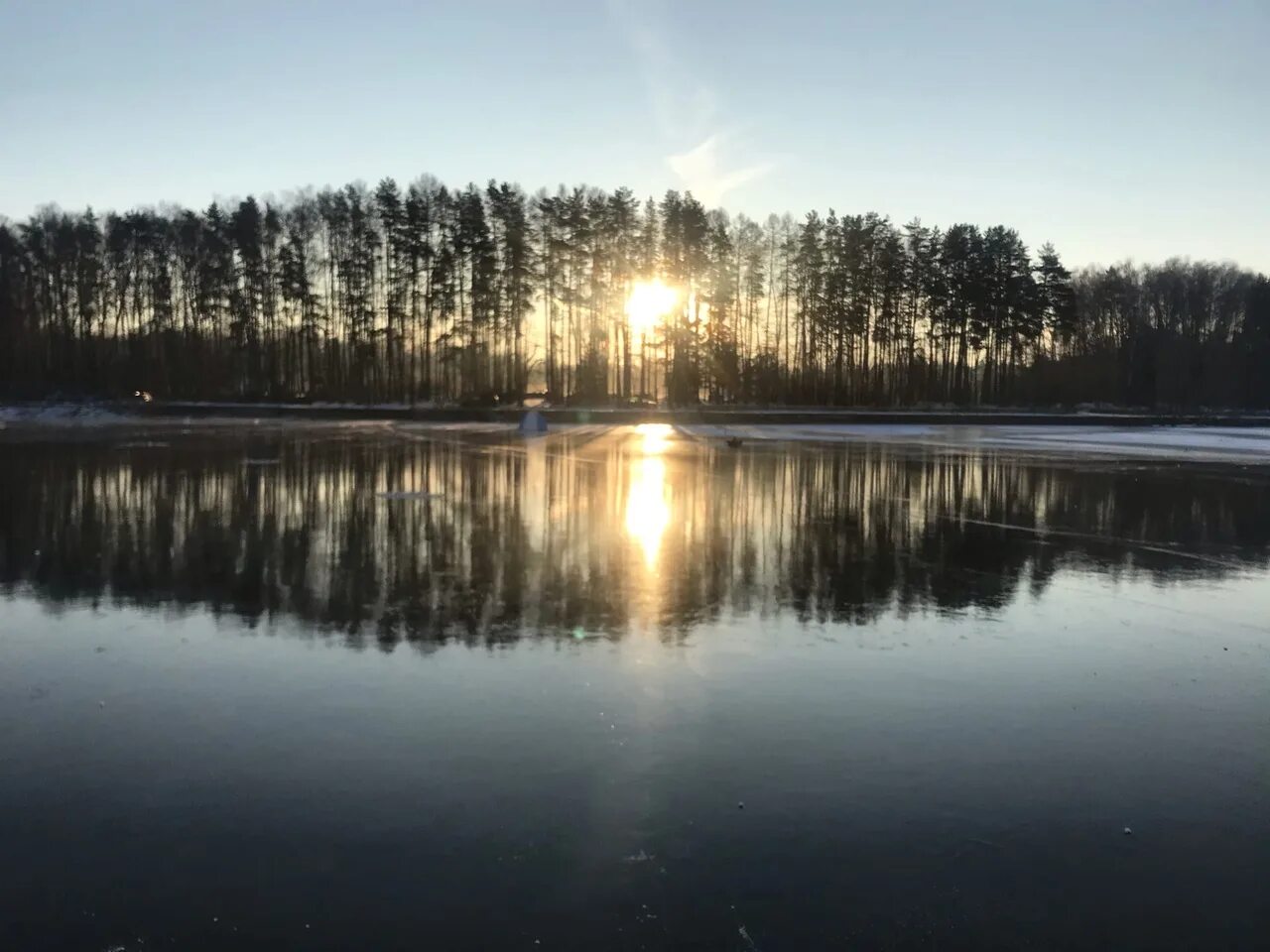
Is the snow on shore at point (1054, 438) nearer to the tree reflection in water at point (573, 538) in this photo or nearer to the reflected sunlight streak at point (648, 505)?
the tree reflection in water at point (573, 538)

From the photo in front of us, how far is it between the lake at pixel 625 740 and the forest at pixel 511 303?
199ft

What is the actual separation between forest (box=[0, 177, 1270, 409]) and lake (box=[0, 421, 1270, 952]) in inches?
2392

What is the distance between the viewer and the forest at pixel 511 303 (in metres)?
75.9

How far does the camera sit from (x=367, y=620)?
941 centimetres

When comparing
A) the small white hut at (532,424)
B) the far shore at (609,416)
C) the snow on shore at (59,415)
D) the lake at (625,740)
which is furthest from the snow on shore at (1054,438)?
the snow on shore at (59,415)

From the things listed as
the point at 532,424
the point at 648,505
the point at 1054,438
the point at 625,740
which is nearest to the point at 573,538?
the point at 648,505

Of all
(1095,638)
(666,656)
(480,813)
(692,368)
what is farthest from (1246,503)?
(692,368)

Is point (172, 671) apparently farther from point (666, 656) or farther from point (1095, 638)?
point (1095, 638)

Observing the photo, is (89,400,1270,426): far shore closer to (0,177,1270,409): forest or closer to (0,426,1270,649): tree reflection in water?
(0,177,1270,409): forest

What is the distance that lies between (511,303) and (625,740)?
71.1 meters

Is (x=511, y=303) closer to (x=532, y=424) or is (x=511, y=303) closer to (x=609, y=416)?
(x=609, y=416)

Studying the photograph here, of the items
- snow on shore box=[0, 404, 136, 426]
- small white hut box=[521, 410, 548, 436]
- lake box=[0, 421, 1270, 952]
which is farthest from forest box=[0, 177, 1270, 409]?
lake box=[0, 421, 1270, 952]

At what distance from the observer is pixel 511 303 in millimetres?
75312

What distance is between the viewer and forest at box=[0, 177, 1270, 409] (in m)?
75.9
